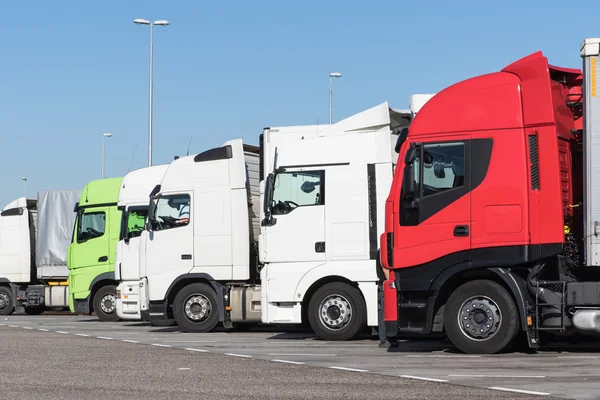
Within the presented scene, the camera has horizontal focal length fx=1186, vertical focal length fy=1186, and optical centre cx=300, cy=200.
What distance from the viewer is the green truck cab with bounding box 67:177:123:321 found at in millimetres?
25789

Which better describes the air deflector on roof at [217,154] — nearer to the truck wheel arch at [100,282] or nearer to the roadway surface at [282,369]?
the roadway surface at [282,369]

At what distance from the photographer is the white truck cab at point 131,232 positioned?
906 inches

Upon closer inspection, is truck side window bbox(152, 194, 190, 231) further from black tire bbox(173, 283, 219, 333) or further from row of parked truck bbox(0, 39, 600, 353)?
black tire bbox(173, 283, 219, 333)

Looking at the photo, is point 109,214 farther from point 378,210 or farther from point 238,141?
point 378,210

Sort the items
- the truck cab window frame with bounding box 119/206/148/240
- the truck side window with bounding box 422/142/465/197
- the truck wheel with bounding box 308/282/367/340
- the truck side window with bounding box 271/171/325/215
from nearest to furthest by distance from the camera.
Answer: the truck side window with bounding box 422/142/465/197
the truck wheel with bounding box 308/282/367/340
the truck side window with bounding box 271/171/325/215
the truck cab window frame with bounding box 119/206/148/240

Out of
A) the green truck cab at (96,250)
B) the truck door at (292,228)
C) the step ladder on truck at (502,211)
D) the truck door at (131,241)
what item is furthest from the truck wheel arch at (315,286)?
the green truck cab at (96,250)

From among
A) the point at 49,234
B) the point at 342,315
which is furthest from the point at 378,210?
the point at 49,234

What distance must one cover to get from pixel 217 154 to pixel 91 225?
6303 millimetres

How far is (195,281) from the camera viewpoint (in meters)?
21.0

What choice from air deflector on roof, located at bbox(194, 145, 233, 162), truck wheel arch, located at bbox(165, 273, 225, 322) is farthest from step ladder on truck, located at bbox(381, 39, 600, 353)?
air deflector on roof, located at bbox(194, 145, 233, 162)

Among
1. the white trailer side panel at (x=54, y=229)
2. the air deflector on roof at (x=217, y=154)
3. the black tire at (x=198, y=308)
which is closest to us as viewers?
the air deflector on roof at (x=217, y=154)

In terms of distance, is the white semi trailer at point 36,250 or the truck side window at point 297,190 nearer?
the truck side window at point 297,190

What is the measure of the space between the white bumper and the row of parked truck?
1.1 inches

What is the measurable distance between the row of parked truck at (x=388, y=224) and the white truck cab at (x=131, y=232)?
0.11 ft
